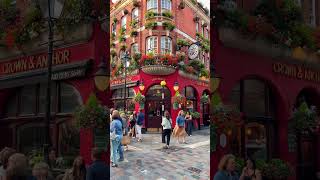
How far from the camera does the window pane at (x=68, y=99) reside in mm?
2998

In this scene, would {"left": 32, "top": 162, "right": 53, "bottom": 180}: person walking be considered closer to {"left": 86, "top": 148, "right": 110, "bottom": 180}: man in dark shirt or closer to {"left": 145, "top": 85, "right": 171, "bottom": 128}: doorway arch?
{"left": 86, "top": 148, "right": 110, "bottom": 180}: man in dark shirt

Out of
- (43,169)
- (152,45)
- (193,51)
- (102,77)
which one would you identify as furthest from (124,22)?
(43,169)

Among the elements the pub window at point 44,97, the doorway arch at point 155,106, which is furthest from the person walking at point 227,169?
the pub window at point 44,97

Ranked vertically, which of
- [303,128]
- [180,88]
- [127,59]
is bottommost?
[303,128]

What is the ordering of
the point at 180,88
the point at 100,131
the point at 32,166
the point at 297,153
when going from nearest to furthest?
the point at 180,88, the point at 100,131, the point at 32,166, the point at 297,153

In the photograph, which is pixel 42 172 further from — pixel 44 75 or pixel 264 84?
pixel 264 84

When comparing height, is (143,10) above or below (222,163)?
above

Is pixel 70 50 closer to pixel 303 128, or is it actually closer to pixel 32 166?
pixel 32 166

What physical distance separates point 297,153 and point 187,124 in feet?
5.73

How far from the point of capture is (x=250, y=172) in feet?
11.1

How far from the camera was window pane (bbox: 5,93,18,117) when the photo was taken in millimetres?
3566

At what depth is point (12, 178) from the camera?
325 cm

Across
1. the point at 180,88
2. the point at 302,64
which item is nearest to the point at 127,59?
the point at 180,88

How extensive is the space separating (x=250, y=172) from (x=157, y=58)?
140 centimetres
